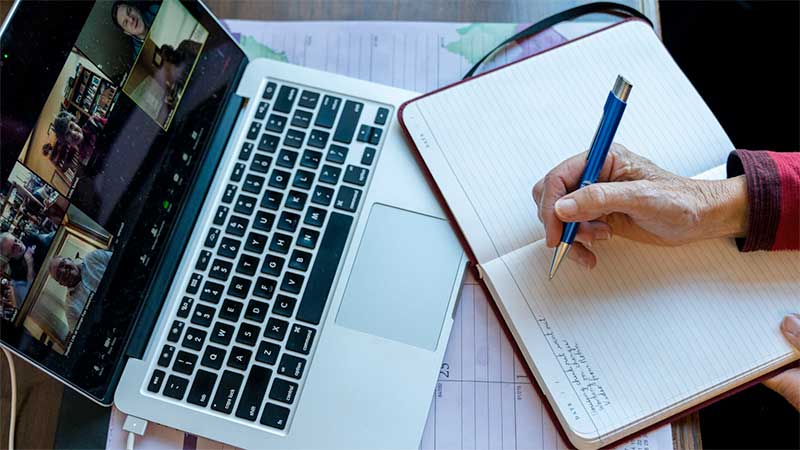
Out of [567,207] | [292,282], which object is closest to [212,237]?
[292,282]

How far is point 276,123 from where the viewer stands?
73cm

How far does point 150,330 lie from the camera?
646 mm

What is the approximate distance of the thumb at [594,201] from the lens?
1.90 ft

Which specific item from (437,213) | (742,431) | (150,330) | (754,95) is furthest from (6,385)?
(754,95)

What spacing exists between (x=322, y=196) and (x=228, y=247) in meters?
0.11

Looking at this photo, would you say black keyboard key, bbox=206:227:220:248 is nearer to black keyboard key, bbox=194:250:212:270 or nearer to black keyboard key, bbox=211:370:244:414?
black keyboard key, bbox=194:250:212:270

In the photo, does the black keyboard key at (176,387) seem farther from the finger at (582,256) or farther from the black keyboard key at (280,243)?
the finger at (582,256)

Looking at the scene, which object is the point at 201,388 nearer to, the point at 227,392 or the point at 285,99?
the point at 227,392

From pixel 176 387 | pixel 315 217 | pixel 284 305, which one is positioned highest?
pixel 315 217

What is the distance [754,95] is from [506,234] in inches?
24.1

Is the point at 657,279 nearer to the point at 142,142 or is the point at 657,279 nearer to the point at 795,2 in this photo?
Result: the point at 142,142

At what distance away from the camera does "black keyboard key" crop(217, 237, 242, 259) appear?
2.20ft

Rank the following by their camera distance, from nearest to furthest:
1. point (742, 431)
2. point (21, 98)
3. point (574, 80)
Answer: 1. point (21, 98)
2. point (574, 80)
3. point (742, 431)

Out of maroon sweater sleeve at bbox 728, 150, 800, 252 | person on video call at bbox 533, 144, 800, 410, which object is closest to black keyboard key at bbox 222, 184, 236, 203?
person on video call at bbox 533, 144, 800, 410
